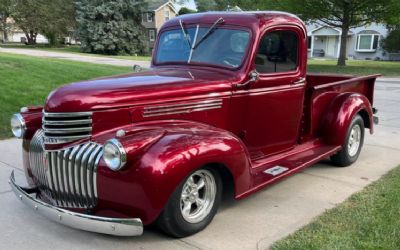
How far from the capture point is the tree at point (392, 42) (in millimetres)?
39550


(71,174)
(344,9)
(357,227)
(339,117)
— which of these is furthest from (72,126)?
(344,9)

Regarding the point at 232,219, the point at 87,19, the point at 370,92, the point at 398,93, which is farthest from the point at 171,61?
the point at 87,19

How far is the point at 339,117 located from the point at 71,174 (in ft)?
11.2

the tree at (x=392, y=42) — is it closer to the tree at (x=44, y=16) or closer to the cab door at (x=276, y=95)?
the tree at (x=44, y=16)

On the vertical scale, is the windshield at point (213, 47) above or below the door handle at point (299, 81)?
above

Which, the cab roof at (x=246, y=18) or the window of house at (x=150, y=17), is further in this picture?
the window of house at (x=150, y=17)

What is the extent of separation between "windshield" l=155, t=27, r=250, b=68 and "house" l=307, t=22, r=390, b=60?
37144 millimetres

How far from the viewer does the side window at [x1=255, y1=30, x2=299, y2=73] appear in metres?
4.48

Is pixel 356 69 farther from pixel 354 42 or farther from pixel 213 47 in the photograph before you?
pixel 354 42

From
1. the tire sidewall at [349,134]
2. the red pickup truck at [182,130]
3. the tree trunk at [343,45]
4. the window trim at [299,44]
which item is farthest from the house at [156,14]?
the red pickup truck at [182,130]

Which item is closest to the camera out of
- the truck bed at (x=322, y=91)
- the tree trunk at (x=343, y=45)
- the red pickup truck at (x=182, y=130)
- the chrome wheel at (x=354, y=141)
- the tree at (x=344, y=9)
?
the red pickup truck at (x=182, y=130)

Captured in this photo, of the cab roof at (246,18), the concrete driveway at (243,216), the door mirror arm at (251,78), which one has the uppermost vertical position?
the cab roof at (246,18)

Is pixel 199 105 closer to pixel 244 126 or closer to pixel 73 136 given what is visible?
pixel 244 126

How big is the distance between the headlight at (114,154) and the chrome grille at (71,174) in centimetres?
16
